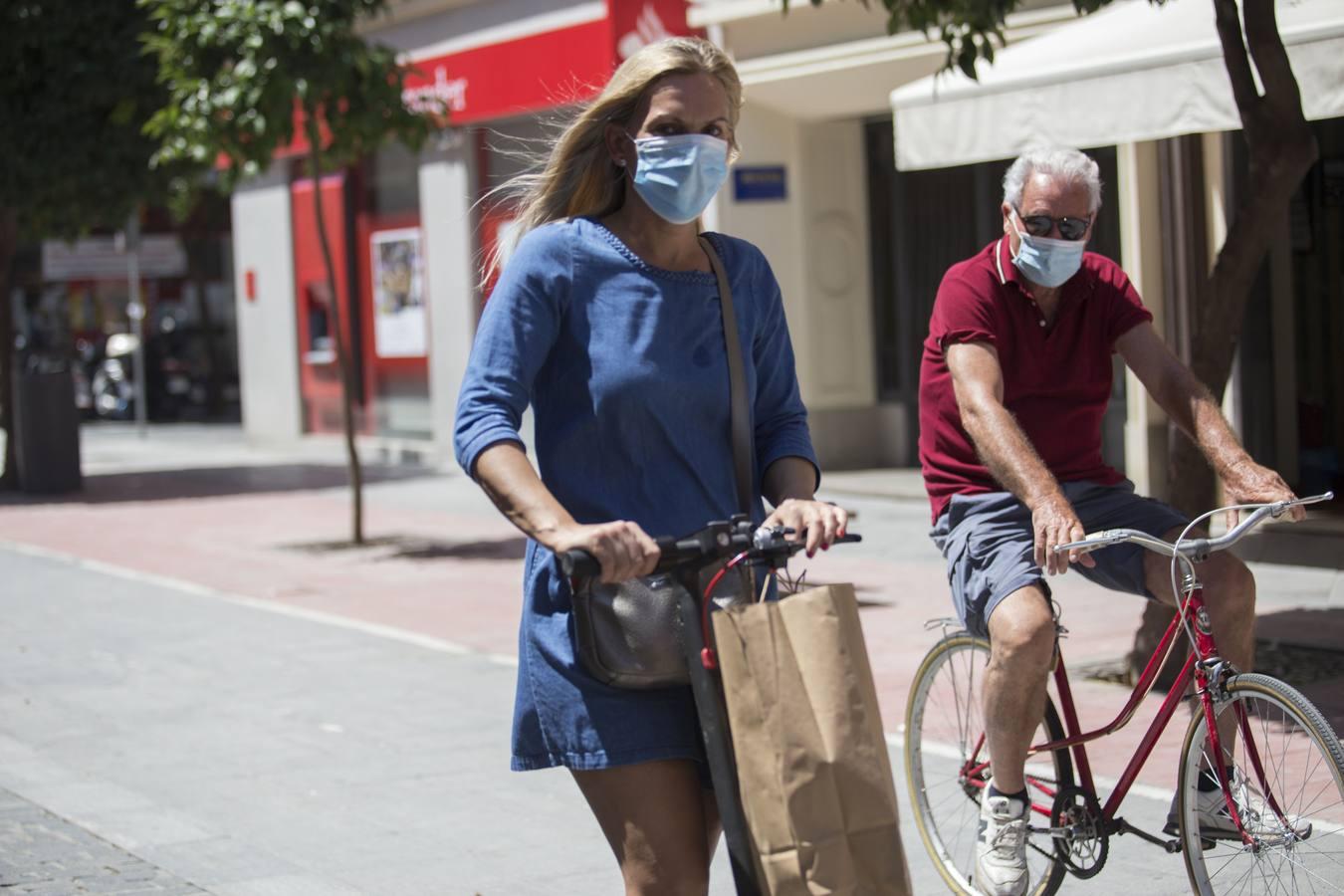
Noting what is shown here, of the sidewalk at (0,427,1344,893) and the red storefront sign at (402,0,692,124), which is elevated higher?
the red storefront sign at (402,0,692,124)

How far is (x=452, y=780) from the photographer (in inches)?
247

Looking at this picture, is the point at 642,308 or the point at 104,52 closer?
the point at 642,308

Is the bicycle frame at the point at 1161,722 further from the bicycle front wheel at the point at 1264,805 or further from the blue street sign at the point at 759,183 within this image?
the blue street sign at the point at 759,183

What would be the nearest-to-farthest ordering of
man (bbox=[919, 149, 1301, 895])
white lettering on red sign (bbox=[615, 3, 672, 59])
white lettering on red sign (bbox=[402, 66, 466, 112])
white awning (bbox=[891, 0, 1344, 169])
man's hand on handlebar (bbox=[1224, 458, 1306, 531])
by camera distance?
man's hand on handlebar (bbox=[1224, 458, 1306, 531])
man (bbox=[919, 149, 1301, 895])
white awning (bbox=[891, 0, 1344, 169])
white lettering on red sign (bbox=[615, 3, 672, 59])
white lettering on red sign (bbox=[402, 66, 466, 112])

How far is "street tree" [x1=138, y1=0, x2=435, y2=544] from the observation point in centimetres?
1195

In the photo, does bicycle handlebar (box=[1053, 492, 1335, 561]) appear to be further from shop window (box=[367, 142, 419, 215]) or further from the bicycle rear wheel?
shop window (box=[367, 142, 419, 215])

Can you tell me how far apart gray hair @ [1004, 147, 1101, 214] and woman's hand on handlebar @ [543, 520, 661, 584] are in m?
1.89

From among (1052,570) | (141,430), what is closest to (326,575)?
(1052,570)

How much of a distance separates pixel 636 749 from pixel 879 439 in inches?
521

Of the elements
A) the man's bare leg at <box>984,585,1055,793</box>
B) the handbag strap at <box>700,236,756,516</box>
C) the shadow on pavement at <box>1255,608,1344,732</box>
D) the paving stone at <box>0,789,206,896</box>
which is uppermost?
the handbag strap at <box>700,236,756,516</box>

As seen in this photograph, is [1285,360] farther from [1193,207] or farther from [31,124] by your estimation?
[31,124]

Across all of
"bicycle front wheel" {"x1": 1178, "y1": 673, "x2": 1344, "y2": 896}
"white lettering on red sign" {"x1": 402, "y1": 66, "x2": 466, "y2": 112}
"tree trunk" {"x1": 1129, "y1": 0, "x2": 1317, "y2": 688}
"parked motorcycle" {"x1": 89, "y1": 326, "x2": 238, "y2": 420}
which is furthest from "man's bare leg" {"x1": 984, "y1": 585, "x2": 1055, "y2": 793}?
"parked motorcycle" {"x1": 89, "y1": 326, "x2": 238, "y2": 420}

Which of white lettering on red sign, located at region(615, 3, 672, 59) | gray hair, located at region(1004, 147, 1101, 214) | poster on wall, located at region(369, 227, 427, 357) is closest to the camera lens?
gray hair, located at region(1004, 147, 1101, 214)

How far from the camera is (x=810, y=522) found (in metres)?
2.86
